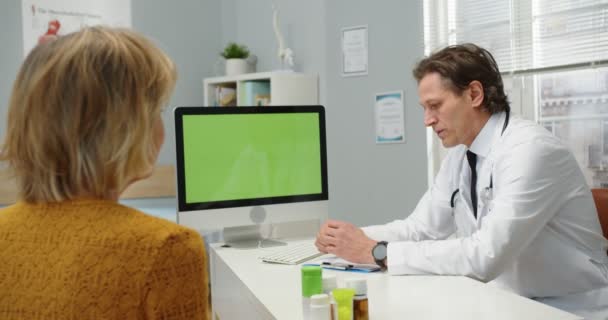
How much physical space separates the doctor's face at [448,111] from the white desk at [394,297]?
55 centimetres

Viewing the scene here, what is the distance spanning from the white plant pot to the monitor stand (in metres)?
2.12

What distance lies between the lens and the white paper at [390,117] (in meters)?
3.27

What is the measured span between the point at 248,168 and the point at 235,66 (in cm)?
215

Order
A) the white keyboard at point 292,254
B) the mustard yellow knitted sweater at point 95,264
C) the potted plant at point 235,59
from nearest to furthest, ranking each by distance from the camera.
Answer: the mustard yellow knitted sweater at point 95,264 → the white keyboard at point 292,254 → the potted plant at point 235,59

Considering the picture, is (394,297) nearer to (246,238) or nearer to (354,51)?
(246,238)

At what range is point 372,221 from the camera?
340 cm

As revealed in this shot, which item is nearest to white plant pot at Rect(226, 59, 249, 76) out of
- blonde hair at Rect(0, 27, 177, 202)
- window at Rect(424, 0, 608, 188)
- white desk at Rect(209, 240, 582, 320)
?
window at Rect(424, 0, 608, 188)

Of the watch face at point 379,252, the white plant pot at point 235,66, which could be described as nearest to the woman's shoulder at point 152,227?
the watch face at point 379,252

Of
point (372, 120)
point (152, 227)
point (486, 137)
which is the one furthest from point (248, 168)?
point (372, 120)

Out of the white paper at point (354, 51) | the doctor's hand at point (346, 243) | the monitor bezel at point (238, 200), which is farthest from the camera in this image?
the white paper at point (354, 51)

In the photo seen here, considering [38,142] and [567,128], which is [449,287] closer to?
[38,142]

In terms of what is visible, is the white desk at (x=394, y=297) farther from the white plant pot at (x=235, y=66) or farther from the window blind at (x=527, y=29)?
the white plant pot at (x=235, y=66)

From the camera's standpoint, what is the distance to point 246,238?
7.20 ft

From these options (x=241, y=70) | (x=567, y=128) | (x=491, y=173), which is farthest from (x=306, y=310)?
(x=241, y=70)
